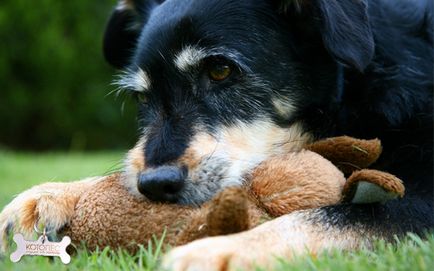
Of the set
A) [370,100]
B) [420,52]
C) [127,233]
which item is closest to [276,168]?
[127,233]

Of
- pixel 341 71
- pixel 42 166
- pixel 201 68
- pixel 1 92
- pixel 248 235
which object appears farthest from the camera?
pixel 1 92

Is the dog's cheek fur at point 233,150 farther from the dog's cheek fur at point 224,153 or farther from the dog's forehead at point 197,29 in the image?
the dog's forehead at point 197,29

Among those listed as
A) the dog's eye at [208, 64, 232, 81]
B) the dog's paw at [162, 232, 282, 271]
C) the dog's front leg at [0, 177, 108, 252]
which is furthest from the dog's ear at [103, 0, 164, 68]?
the dog's paw at [162, 232, 282, 271]

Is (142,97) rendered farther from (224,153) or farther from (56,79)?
(56,79)

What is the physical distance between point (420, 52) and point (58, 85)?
427 inches

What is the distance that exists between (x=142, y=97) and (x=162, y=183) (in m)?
0.97

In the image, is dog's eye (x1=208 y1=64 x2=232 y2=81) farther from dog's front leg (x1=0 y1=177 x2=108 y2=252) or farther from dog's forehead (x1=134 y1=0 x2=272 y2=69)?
dog's front leg (x1=0 y1=177 x2=108 y2=252)

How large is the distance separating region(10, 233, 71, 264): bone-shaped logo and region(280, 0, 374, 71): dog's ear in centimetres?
152

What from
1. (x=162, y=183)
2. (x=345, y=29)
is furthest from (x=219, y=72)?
(x=162, y=183)

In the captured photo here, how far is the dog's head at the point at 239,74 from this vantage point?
312cm

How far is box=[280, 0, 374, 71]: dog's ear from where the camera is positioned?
320 centimetres

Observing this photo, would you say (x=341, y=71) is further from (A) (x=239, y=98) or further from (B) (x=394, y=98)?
(A) (x=239, y=98)

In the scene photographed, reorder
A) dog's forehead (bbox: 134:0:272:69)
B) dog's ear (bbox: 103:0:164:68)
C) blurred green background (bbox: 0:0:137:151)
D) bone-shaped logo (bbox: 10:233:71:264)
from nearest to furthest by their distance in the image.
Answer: bone-shaped logo (bbox: 10:233:71:264) < dog's forehead (bbox: 134:0:272:69) < dog's ear (bbox: 103:0:164:68) < blurred green background (bbox: 0:0:137:151)

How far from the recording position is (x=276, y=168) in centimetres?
287
